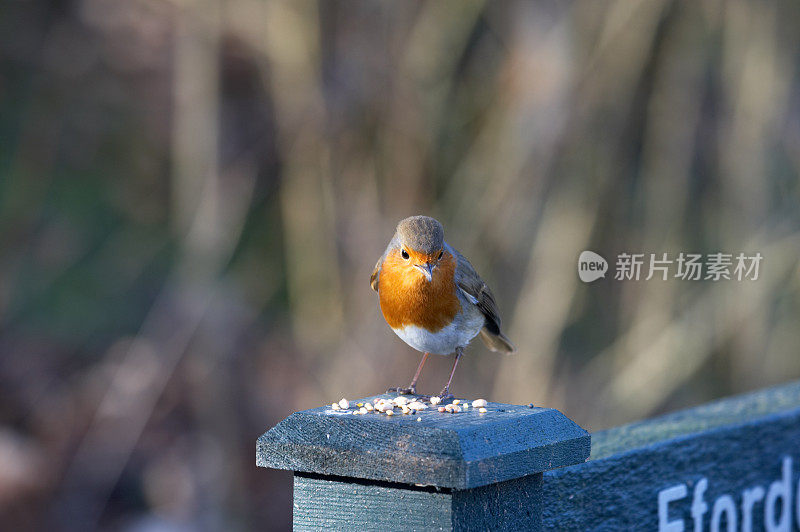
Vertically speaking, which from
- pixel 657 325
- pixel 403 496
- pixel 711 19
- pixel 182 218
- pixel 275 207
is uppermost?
pixel 711 19

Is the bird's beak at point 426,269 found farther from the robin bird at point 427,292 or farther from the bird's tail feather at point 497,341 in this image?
the bird's tail feather at point 497,341

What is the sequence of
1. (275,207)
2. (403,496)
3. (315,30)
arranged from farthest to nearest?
(275,207)
(315,30)
(403,496)

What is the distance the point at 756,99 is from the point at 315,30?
159 cm

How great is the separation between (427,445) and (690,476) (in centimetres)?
73

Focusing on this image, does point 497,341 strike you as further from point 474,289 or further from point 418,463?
point 418,463

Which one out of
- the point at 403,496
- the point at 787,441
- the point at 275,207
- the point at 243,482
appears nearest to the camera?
the point at 403,496

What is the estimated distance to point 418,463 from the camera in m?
1.06

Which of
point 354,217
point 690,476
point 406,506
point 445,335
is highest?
point 354,217

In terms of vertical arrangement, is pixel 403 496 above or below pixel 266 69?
below

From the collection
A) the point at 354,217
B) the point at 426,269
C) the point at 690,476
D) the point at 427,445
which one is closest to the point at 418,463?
the point at 427,445

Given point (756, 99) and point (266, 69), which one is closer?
point (266, 69)

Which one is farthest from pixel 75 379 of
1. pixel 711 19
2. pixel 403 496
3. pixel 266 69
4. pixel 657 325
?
pixel 403 496

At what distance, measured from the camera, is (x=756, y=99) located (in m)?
3.54

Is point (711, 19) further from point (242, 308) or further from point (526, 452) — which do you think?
point (526, 452)
